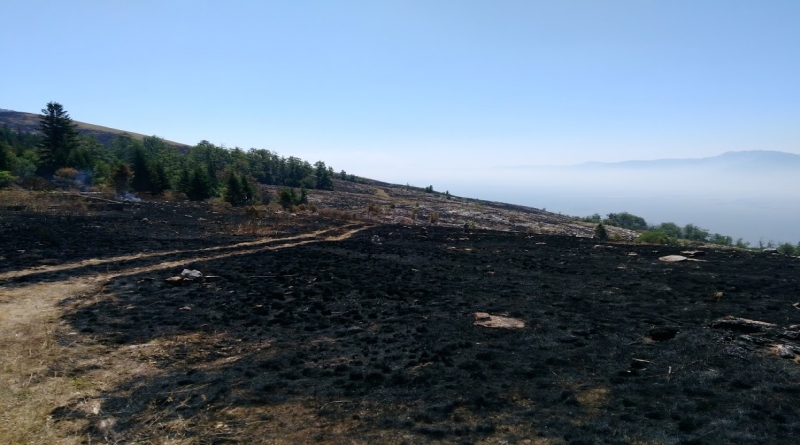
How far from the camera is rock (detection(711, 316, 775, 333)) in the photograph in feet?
35.1

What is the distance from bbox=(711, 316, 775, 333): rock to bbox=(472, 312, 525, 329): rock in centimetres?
510

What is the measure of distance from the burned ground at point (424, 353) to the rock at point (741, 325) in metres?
0.07

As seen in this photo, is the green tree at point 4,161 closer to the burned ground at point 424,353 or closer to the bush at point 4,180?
the bush at point 4,180

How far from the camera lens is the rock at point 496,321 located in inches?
453

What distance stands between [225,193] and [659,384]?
5175 cm

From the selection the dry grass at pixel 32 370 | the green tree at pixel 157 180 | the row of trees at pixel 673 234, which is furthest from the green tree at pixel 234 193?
the row of trees at pixel 673 234

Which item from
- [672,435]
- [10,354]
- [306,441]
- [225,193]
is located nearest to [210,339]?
[10,354]

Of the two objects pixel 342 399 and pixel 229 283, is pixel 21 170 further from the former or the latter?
pixel 342 399

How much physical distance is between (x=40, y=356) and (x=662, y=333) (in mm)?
14524

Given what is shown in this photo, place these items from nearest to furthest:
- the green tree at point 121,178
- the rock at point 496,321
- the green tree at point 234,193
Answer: the rock at point 496,321
the green tree at point 121,178
the green tree at point 234,193

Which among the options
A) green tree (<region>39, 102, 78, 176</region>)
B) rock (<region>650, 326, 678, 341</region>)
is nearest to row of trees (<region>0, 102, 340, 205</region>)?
green tree (<region>39, 102, 78, 176</region>)

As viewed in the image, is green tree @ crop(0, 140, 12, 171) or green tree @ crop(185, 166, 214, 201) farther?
green tree @ crop(185, 166, 214, 201)

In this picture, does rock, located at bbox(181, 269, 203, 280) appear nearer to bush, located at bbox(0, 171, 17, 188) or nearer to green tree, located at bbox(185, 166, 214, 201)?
bush, located at bbox(0, 171, 17, 188)

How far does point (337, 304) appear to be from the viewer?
13797 mm
